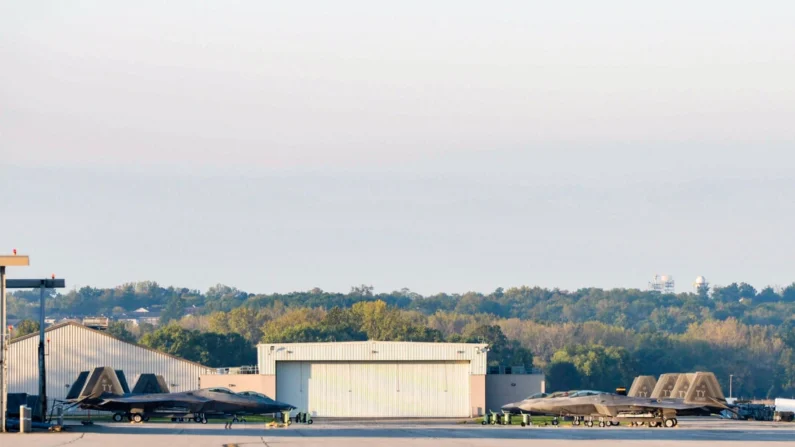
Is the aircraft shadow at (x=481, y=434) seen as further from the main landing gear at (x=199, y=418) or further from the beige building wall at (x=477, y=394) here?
the beige building wall at (x=477, y=394)

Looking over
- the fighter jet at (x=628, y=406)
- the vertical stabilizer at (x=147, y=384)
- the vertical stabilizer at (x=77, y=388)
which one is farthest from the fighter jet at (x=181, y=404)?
the fighter jet at (x=628, y=406)

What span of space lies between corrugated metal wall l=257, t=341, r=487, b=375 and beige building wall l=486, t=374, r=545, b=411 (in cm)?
195

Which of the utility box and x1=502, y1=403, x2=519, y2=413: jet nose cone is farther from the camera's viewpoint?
x1=502, y1=403, x2=519, y2=413: jet nose cone

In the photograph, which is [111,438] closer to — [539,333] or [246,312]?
[246,312]

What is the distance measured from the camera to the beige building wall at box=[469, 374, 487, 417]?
8031 centimetres

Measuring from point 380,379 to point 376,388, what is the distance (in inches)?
24.6

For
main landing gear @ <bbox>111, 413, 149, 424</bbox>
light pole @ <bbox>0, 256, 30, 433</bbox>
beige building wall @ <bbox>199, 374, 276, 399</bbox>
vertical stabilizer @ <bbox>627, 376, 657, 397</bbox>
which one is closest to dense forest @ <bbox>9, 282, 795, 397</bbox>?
beige building wall @ <bbox>199, 374, 276, 399</bbox>

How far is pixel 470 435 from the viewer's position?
45.1 meters

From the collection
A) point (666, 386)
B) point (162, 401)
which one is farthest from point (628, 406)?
point (162, 401)

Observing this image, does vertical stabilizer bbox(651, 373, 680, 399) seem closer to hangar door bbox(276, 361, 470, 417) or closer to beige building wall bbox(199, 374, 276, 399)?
hangar door bbox(276, 361, 470, 417)

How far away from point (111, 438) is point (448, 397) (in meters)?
42.5

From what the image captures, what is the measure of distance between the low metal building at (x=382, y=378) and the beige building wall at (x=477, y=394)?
0.06 m

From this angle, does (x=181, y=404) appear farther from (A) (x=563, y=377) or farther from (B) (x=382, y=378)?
(A) (x=563, y=377)

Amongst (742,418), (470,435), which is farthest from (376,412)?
(470,435)
